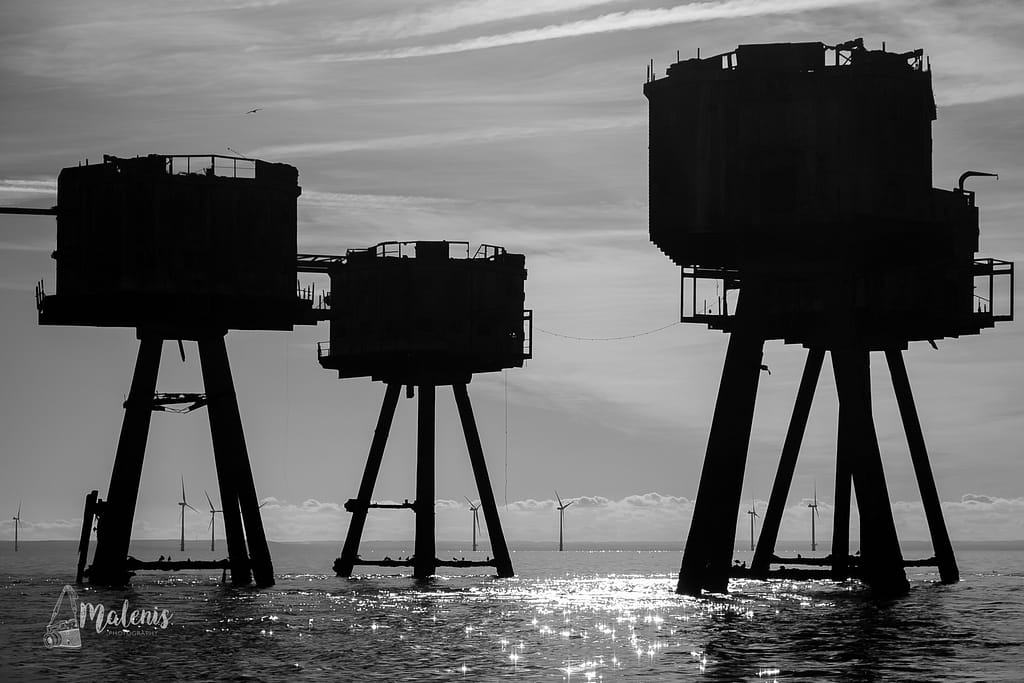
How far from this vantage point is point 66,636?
53.1 metres

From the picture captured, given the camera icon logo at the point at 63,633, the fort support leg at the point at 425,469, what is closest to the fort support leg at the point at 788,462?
the fort support leg at the point at 425,469

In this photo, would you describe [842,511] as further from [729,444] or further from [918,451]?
[729,444]

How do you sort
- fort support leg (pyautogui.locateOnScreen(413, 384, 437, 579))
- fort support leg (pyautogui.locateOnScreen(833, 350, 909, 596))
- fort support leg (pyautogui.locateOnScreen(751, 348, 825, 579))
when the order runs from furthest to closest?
fort support leg (pyautogui.locateOnScreen(413, 384, 437, 579)) → fort support leg (pyautogui.locateOnScreen(751, 348, 825, 579)) → fort support leg (pyautogui.locateOnScreen(833, 350, 909, 596))

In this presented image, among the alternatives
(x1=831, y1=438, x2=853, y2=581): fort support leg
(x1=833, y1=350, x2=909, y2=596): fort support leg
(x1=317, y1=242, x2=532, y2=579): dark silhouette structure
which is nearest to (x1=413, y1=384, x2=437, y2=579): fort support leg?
(x1=317, y1=242, x2=532, y2=579): dark silhouette structure

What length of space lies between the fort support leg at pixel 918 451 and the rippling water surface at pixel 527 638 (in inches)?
121

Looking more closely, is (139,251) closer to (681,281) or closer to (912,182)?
(681,281)

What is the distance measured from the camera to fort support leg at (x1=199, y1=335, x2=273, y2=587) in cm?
6838

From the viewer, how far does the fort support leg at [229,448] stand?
68.4 meters

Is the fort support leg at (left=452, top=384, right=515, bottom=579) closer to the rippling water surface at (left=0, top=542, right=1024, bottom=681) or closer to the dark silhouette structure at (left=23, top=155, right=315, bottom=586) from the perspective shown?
the rippling water surface at (left=0, top=542, right=1024, bottom=681)

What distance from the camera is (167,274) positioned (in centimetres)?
6500

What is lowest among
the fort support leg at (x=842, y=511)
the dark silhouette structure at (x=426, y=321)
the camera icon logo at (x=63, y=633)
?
the camera icon logo at (x=63, y=633)

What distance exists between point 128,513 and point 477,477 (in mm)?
22434

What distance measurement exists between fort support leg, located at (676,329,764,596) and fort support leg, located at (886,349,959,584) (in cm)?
1988

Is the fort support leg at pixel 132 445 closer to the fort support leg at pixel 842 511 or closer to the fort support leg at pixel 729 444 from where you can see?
the fort support leg at pixel 729 444
